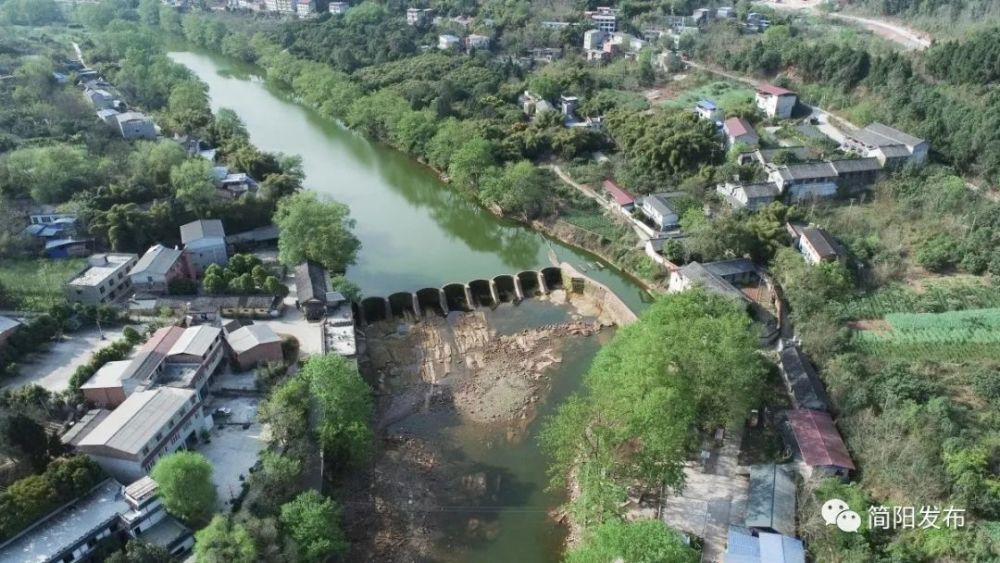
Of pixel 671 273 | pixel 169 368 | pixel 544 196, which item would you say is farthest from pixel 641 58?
pixel 169 368

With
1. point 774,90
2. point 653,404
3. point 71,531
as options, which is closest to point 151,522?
point 71,531

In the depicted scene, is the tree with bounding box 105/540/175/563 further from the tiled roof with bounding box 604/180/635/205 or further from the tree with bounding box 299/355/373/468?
the tiled roof with bounding box 604/180/635/205

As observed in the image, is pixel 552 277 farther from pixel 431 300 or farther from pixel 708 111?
pixel 708 111

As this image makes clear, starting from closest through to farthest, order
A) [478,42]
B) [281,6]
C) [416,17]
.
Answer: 1. [478,42]
2. [416,17]
3. [281,6]

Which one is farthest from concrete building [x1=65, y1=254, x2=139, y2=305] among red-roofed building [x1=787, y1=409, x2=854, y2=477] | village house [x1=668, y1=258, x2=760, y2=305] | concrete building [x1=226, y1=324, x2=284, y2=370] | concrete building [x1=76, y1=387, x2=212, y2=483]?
red-roofed building [x1=787, y1=409, x2=854, y2=477]

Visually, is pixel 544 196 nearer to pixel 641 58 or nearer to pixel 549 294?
pixel 549 294

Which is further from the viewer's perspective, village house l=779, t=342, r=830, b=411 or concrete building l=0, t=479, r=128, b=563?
village house l=779, t=342, r=830, b=411

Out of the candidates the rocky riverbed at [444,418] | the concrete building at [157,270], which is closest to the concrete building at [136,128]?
the concrete building at [157,270]
